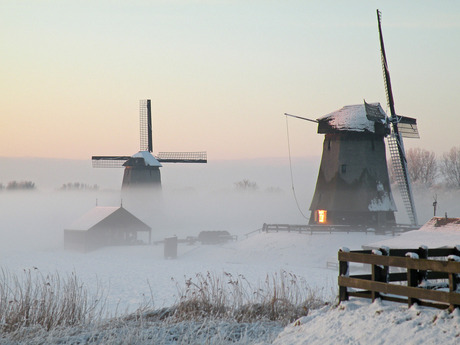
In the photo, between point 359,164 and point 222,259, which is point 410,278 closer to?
point 359,164

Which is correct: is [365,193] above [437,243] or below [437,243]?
above

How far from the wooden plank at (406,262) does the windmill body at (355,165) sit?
2657 centimetres

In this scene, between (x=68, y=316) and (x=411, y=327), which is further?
(x=68, y=316)

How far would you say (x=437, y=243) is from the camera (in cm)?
2252

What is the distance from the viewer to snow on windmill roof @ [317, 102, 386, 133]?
35.4m

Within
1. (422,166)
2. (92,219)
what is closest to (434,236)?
(92,219)

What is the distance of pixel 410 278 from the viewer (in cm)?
840

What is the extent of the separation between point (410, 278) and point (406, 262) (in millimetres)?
237

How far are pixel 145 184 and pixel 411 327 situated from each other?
46435 millimetres

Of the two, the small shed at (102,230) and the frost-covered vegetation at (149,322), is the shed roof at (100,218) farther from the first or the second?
the frost-covered vegetation at (149,322)

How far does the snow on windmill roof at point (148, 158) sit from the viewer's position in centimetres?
5319

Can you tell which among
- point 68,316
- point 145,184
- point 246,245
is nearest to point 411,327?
point 68,316

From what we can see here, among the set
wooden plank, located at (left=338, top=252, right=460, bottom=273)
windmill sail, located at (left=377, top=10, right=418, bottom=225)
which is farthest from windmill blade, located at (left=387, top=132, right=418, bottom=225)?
wooden plank, located at (left=338, top=252, right=460, bottom=273)

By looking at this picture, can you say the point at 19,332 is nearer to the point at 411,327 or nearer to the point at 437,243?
the point at 411,327
